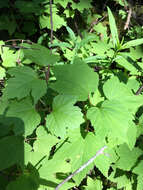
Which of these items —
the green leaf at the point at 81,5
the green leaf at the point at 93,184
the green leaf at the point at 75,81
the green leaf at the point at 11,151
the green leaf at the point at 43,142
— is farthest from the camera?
the green leaf at the point at 81,5

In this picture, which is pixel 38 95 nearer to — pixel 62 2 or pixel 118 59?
pixel 118 59

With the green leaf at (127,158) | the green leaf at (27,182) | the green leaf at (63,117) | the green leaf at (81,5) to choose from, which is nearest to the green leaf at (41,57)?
the green leaf at (63,117)

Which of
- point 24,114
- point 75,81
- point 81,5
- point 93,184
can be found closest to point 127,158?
point 93,184

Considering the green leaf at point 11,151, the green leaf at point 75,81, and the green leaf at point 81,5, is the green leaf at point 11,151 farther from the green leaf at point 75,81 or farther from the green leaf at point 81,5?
the green leaf at point 81,5

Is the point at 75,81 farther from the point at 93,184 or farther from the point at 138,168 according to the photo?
the point at 93,184

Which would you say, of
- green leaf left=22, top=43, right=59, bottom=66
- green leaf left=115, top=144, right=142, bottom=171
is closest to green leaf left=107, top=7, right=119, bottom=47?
green leaf left=22, top=43, right=59, bottom=66

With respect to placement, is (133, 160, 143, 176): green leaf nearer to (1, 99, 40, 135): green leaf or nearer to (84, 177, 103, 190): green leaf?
(84, 177, 103, 190): green leaf

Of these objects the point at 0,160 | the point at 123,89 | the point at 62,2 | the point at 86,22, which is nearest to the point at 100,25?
the point at 86,22
